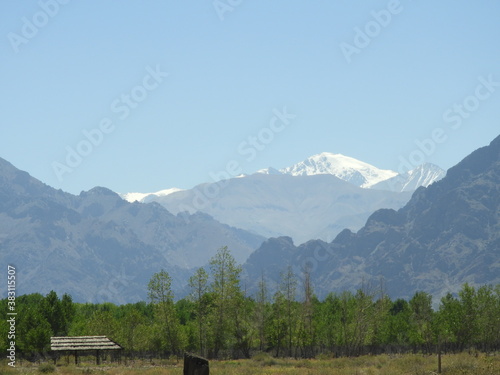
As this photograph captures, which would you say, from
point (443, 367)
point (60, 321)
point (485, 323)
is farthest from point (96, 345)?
point (485, 323)

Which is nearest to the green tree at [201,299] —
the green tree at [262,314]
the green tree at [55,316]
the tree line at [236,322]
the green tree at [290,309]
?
the tree line at [236,322]

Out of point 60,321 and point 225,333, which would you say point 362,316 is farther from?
point 60,321

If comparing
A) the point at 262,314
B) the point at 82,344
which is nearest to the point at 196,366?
the point at 82,344

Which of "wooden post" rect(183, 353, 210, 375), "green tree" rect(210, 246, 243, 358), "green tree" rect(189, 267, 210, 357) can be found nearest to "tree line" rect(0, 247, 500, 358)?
"green tree" rect(189, 267, 210, 357)

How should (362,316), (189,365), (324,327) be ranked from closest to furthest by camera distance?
(189,365), (362,316), (324,327)

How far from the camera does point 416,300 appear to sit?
148 metres

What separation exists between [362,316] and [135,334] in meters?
42.8

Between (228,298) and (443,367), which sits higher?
(228,298)

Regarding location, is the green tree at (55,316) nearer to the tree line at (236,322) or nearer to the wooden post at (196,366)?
the tree line at (236,322)

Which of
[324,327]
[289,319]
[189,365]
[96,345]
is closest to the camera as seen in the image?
[189,365]

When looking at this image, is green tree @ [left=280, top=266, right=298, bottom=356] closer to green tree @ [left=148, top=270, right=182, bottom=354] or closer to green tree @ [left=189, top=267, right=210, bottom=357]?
green tree @ [left=189, top=267, right=210, bottom=357]

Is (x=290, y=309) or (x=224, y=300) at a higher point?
(x=224, y=300)

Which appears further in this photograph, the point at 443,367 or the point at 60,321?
the point at 60,321

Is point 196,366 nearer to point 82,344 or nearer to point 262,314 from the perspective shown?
point 82,344
